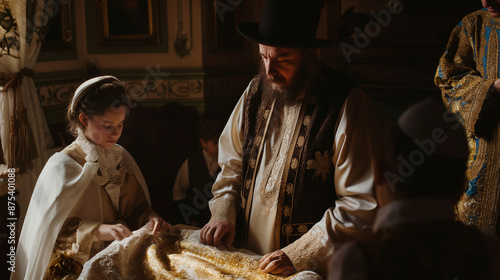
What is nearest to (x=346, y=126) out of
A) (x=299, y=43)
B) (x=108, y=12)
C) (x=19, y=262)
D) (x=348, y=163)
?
(x=348, y=163)

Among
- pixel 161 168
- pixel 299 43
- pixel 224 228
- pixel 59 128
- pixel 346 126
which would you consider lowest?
pixel 161 168

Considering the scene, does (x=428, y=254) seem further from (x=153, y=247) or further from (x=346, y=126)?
(x=153, y=247)

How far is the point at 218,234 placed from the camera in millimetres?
2031

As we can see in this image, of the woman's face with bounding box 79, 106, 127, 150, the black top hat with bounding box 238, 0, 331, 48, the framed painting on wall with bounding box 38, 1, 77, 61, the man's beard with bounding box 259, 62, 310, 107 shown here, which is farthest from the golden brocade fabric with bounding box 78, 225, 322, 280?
the framed painting on wall with bounding box 38, 1, 77, 61

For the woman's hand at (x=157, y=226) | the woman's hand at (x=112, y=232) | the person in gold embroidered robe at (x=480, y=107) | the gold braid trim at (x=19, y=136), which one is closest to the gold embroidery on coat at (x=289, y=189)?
the woman's hand at (x=157, y=226)

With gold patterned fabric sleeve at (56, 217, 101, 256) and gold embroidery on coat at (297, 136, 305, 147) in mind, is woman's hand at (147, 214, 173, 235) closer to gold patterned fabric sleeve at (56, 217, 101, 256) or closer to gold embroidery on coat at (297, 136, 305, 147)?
gold patterned fabric sleeve at (56, 217, 101, 256)

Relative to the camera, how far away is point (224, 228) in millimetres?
2076

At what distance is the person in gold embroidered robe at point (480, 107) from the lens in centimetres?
266

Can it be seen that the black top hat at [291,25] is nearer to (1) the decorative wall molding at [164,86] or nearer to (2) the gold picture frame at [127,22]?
(1) the decorative wall molding at [164,86]

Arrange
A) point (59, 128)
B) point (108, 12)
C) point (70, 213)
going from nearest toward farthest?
point (70, 213) → point (59, 128) → point (108, 12)

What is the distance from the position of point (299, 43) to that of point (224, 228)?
771mm

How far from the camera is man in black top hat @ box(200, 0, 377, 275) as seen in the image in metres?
1.92

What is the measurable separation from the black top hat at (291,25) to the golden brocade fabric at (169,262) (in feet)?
2.64

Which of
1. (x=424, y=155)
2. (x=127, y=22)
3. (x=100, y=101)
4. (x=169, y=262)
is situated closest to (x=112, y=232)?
(x=169, y=262)
